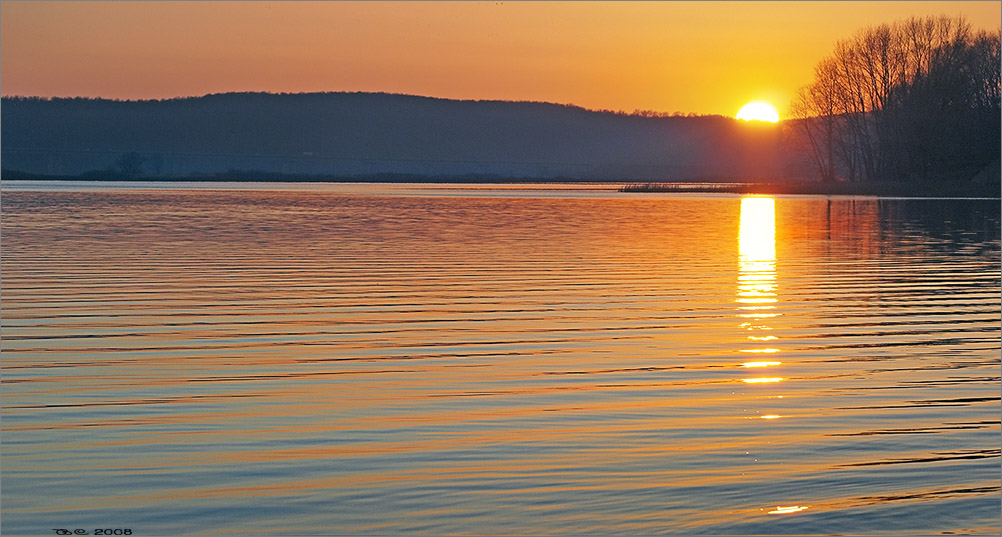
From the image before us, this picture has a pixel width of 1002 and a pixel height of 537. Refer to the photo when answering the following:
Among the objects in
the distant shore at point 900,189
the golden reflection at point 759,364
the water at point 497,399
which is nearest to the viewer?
the water at point 497,399

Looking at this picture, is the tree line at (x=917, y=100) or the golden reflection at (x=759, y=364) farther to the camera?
the tree line at (x=917, y=100)

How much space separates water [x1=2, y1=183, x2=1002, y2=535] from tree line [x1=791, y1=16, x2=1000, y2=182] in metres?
65.1

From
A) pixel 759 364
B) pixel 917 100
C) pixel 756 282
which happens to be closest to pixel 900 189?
pixel 917 100

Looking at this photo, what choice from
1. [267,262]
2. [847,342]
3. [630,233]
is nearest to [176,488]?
[847,342]

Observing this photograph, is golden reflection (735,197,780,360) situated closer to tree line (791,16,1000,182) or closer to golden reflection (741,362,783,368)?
golden reflection (741,362,783,368)

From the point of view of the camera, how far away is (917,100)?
3329 inches

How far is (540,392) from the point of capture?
10492 mm

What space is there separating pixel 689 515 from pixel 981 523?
1613 millimetres

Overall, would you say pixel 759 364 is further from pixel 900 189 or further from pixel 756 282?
pixel 900 189

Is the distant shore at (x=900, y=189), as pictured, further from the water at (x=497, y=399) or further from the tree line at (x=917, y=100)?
the water at (x=497, y=399)

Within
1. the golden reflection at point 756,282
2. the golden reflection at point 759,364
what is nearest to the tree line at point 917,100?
the golden reflection at point 756,282

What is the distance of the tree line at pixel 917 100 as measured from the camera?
8369 cm

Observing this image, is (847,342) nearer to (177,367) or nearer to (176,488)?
(177,367)

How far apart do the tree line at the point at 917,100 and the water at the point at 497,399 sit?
65.1 m
